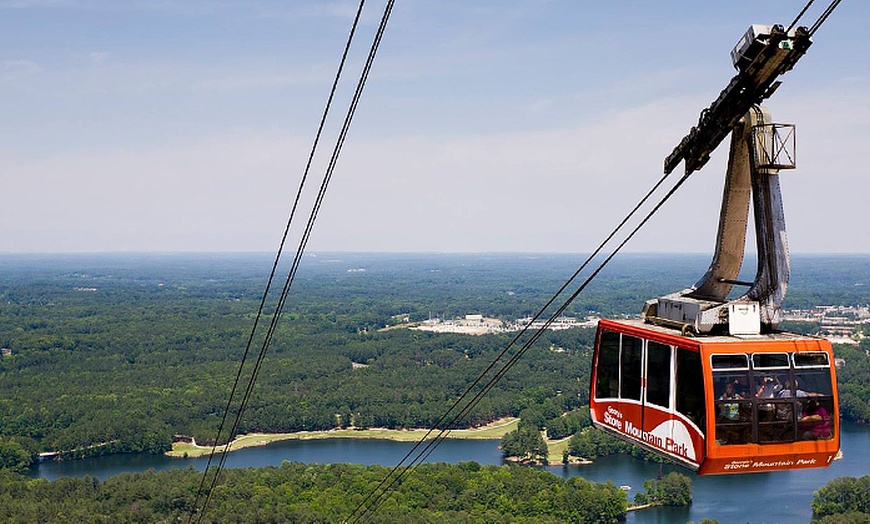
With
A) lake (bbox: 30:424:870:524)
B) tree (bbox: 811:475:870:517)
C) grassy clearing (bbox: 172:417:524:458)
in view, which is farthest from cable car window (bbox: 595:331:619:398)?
grassy clearing (bbox: 172:417:524:458)

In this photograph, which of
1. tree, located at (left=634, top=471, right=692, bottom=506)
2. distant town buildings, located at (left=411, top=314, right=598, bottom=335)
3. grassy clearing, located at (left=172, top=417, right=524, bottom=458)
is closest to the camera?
tree, located at (left=634, top=471, right=692, bottom=506)

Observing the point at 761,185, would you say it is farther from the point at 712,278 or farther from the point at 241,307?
the point at 241,307

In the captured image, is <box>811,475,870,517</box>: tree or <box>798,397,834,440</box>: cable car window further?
<box>811,475,870,517</box>: tree

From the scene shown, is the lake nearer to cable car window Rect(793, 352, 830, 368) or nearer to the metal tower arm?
cable car window Rect(793, 352, 830, 368)

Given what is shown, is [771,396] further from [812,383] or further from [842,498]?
[842,498]

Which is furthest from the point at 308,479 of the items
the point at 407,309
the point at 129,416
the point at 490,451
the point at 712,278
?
the point at 407,309

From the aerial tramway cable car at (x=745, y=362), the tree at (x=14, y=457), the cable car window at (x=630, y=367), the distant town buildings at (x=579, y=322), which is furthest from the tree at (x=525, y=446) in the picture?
the distant town buildings at (x=579, y=322)
